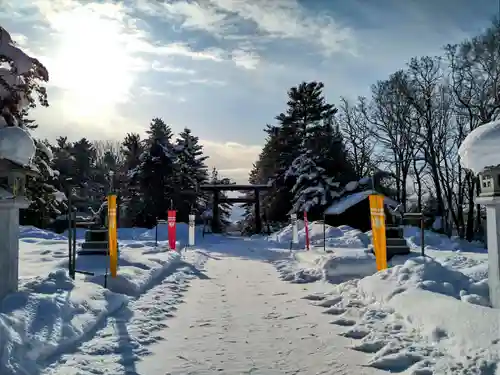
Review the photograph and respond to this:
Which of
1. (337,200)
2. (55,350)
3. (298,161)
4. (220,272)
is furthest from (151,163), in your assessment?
(55,350)

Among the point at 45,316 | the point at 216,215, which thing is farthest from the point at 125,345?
the point at 216,215

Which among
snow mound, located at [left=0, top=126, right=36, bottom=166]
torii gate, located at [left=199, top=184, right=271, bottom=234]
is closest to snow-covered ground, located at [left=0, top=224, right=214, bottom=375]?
snow mound, located at [left=0, top=126, right=36, bottom=166]

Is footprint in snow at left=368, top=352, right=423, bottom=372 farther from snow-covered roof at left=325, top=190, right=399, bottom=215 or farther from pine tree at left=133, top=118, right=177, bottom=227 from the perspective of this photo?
pine tree at left=133, top=118, right=177, bottom=227

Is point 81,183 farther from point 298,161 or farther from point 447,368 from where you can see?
point 447,368

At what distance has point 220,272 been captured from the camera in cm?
1362

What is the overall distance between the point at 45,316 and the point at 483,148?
18.5 ft

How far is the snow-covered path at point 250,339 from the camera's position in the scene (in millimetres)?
4898

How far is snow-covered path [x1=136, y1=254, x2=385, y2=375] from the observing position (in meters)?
4.90

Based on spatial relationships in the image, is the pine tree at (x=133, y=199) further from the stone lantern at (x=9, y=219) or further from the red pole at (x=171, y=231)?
the stone lantern at (x=9, y=219)

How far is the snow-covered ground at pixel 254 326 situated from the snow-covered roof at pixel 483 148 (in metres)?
1.75

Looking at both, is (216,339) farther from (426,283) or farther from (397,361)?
(426,283)

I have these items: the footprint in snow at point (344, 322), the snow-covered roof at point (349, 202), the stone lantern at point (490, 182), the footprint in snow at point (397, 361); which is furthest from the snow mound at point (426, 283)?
the snow-covered roof at point (349, 202)

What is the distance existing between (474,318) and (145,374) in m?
3.42

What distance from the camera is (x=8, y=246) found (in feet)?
21.5
